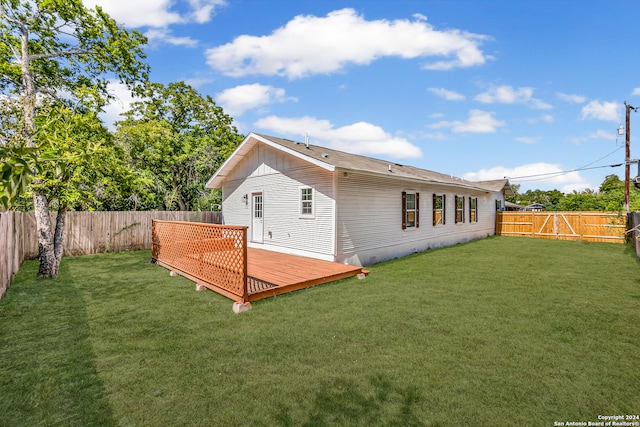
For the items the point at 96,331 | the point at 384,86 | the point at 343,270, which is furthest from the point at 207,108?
the point at 96,331

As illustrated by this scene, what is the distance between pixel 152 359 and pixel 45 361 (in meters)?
1.29

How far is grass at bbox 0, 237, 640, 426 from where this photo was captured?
2.72 metres

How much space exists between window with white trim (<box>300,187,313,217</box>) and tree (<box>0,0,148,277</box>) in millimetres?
6829

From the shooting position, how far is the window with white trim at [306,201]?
957cm

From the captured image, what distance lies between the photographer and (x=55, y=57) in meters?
10.3

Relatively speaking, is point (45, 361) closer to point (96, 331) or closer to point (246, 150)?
point (96, 331)

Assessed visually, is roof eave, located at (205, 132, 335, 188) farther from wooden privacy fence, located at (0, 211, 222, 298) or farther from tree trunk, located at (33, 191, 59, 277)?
tree trunk, located at (33, 191, 59, 277)

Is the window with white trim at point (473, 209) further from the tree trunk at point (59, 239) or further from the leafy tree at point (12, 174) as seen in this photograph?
the leafy tree at point (12, 174)

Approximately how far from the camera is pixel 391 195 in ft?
35.7

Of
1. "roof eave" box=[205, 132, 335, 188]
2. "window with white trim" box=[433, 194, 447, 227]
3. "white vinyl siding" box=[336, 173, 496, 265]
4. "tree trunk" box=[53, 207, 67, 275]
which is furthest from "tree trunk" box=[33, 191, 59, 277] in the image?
"window with white trim" box=[433, 194, 447, 227]

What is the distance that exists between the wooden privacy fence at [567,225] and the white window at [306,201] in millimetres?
14728

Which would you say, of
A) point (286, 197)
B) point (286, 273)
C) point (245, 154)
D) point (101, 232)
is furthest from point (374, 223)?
point (101, 232)

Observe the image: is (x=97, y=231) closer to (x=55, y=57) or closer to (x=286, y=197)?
(x=55, y=57)

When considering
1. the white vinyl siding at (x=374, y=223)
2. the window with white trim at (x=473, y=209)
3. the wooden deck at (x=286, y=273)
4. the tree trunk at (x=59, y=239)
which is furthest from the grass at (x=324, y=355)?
the window with white trim at (x=473, y=209)
